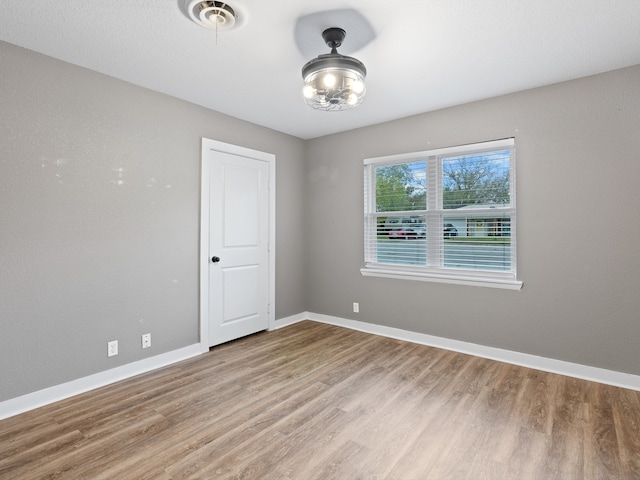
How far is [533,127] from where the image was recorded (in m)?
3.07

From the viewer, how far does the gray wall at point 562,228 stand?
2.69 meters

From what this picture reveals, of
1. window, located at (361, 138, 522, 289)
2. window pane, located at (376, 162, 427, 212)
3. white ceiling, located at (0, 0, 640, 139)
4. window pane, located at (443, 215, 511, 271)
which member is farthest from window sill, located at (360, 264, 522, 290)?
white ceiling, located at (0, 0, 640, 139)

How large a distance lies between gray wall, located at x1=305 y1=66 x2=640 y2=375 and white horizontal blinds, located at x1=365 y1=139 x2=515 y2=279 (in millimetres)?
131

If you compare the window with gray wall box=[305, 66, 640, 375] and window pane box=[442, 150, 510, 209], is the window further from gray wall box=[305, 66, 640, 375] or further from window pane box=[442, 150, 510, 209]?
gray wall box=[305, 66, 640, 375]

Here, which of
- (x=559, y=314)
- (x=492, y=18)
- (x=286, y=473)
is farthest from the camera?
(x=559, y=314)

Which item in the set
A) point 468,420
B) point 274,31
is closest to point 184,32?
point 274,31

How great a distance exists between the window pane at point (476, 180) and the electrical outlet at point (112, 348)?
11.3ft

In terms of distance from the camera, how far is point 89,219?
269 centimetres

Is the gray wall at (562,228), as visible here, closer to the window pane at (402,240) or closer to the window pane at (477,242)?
the window pane at (477,242)

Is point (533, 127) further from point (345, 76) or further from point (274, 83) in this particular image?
point (274, 83)

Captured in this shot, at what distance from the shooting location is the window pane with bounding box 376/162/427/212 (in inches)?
150

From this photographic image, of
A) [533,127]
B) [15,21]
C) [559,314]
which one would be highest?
[15,21]

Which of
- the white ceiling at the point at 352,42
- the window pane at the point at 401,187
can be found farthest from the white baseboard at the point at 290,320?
the white ceiling at the point at 352,42

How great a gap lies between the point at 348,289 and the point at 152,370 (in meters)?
2.39
